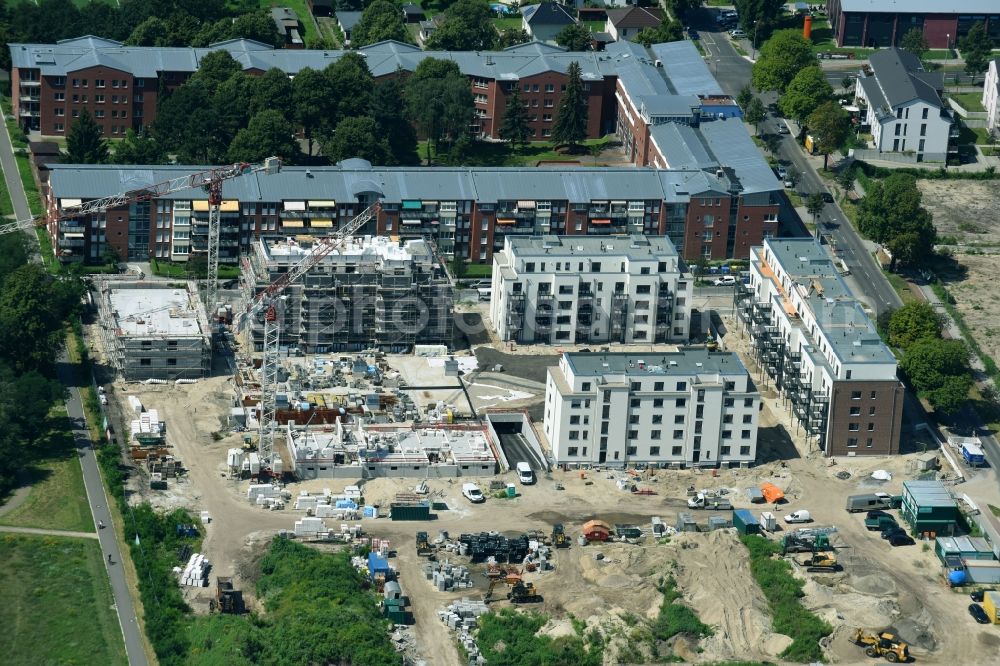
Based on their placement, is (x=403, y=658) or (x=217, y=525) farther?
(x=217, y=525)

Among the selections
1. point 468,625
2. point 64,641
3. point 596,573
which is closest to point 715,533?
point 596,573

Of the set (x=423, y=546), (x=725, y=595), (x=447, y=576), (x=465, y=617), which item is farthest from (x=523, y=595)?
(x=725, y=595)

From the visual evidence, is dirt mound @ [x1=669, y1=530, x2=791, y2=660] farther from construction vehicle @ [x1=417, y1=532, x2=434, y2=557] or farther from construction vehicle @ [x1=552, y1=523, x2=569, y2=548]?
construction vehicle @ [x1=417, y1=532, x2=434, y2=557]

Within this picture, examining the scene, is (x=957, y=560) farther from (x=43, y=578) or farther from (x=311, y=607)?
(x=43, y=578)

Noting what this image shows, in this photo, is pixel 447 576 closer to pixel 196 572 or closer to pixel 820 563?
pixel 196 572

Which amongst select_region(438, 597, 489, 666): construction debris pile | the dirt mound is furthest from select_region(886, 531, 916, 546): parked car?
select_region(438, 597, 489, 666): construction debris pile
